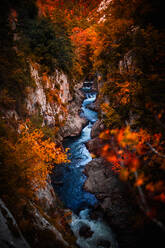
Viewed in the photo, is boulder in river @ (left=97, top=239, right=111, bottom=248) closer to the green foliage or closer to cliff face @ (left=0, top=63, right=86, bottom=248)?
cliff face @ (left=0, top=63, right=86, bottom=248)

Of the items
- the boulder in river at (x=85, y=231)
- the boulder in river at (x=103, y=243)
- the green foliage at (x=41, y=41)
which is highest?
the green foliage at (x=41, y=41)

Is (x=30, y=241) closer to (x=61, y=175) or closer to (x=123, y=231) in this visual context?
(x=123, y=231)

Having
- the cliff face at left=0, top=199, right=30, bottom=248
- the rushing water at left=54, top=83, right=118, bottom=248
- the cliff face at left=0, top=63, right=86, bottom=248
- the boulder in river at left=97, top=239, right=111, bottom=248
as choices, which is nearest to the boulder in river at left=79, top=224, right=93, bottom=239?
the rushing water at left=54, top=83, right=118, bottom=248

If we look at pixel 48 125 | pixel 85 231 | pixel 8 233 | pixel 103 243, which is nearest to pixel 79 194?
pixel 85 231

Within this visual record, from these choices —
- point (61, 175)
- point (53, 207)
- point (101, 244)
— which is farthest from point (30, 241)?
point (61, 175)

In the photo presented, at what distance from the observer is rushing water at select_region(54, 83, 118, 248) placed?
7.98m

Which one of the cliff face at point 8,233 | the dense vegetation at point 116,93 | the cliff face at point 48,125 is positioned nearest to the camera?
the cliff face at point 8,233

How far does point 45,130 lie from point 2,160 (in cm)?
839

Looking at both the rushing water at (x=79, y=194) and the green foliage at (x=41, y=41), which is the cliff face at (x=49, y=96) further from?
the rushing water at (x=79, y=194)

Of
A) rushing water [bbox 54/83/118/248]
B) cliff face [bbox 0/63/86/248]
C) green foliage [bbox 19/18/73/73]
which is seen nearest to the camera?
cliff face [bbox 0/63/86/248]

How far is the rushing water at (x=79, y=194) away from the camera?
798cm

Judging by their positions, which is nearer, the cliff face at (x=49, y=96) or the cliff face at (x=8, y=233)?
the cliff face at (x=8, y=233)

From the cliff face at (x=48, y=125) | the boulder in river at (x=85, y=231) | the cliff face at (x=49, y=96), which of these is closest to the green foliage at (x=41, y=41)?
the cliff face at (x=48, y=125)

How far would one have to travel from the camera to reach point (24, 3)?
42.0ft
